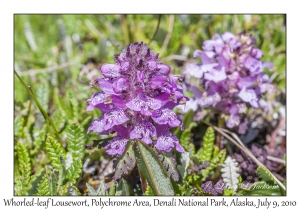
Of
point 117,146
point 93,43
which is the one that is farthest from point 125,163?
point 93,43

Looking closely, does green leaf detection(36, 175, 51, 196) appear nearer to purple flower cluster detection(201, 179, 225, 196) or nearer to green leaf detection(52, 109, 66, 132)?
green leaf detection(52, 109, 66, 132)

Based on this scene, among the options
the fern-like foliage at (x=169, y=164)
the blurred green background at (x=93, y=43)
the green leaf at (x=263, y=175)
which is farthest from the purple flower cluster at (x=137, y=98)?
the blurred green background at (x=93, y=43)

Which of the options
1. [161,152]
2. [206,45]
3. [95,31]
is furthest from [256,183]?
[95,31]

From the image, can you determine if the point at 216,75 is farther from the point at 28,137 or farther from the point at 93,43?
the point at 93,43

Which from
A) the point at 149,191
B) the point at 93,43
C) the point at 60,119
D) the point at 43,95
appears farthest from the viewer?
the point at 93,43

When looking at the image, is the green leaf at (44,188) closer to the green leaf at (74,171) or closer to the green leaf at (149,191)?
the green leaf at (74,171)

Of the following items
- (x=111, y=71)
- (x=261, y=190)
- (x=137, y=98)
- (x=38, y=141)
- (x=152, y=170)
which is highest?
(x=111, y=71)
